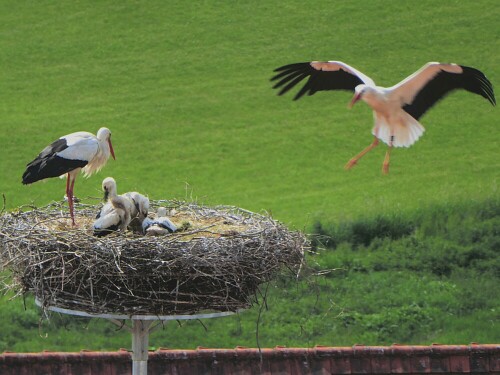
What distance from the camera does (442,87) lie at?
45.7 ft

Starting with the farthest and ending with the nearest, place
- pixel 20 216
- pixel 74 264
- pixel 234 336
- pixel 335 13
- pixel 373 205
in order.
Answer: pixel 335 13, pixel 373 205, pixel 234 336, pixel 20 216, pixel 74 264

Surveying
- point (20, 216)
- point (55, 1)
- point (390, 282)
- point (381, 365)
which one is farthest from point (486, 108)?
point (20, 216)

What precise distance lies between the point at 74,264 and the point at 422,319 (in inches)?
386

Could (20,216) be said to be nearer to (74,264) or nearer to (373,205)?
(74,264)

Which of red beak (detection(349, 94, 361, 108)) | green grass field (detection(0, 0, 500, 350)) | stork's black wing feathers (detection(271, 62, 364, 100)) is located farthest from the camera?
green grass field (detection(0, 0, 500, 350))

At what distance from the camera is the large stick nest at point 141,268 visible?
1073 centimetres

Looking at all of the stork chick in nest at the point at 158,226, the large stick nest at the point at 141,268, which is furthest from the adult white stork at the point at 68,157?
the large stick nest at the point at 141,268

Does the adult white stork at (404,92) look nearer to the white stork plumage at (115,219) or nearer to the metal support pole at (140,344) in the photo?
the white stork plumage at (115,219)

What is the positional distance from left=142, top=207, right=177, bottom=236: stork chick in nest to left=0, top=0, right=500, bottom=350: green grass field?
8.22 metres

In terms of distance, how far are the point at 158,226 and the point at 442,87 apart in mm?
3802

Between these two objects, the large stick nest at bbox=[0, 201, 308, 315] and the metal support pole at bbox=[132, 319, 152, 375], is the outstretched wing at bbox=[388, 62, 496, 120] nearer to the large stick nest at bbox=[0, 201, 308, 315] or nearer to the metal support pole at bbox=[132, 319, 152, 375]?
the large stick nest at bbox=[0, 201, 308, 315]

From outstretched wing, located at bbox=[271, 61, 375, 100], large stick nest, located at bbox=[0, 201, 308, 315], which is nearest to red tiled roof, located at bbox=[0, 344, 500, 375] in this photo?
outstretched wing, located at bbox=[271, 61, 375, 100]

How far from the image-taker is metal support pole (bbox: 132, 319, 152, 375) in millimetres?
11352

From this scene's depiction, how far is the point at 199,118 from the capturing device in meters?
29.7
